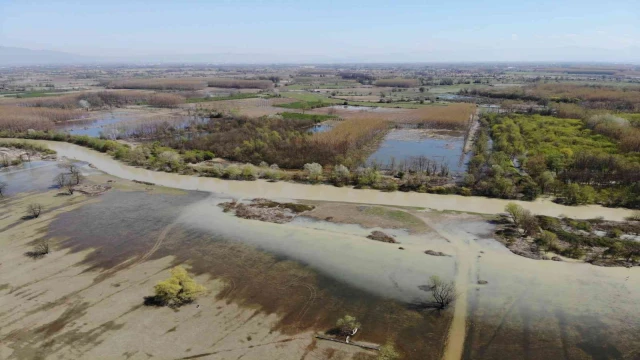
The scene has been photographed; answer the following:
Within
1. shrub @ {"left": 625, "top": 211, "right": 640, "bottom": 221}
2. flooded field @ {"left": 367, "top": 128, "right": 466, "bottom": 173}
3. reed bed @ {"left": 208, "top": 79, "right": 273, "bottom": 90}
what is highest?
reed bed @ {"left": 208, "top": 79, "right": 273, "bottom": 90}

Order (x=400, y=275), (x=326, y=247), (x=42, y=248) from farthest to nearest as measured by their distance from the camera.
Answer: (x=326, y=247)
(x=42, y=248)
(x=400, y=275)

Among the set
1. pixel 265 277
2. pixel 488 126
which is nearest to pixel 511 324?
pixel 265 277

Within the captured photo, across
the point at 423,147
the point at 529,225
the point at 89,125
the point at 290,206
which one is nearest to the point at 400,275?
the point at 529,225

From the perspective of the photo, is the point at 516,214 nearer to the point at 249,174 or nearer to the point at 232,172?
the point at 249,174

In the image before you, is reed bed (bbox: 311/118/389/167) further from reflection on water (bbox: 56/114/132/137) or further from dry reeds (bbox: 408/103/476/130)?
reflection on water (bbox: 56/114/132/137)

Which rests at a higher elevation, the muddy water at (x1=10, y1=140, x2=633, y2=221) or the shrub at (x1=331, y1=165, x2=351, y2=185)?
the shrub at (x1=331, y1=165, x2=351, y2=185)

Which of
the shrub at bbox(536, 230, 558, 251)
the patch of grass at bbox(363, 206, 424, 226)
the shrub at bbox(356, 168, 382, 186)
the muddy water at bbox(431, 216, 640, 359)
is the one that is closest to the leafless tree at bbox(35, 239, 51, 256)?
the patch of grass at bbox(363, 206, 424, 226)

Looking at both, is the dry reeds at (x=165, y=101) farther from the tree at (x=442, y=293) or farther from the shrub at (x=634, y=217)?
the shrub at (x=634, y=217)
